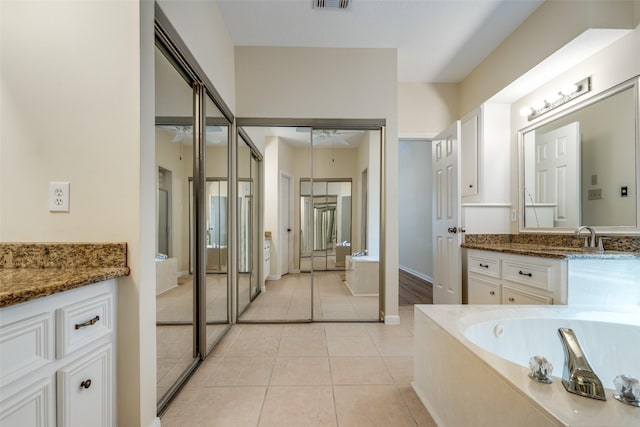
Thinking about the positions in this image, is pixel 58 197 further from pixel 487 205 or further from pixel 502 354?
pixel 487 205

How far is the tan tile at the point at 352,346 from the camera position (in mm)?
2287

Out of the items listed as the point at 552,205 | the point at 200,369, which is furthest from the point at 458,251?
the point at 200,369

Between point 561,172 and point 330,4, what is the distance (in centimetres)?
247

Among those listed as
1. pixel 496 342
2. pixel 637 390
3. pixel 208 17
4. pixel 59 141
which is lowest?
pixel 496 342

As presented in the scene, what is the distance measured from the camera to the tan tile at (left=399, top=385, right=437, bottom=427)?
58.7 inches

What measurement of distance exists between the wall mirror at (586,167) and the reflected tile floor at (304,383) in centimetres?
174

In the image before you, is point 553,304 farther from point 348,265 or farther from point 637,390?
point 348,265

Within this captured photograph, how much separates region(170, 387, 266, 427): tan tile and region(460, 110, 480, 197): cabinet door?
2993mm

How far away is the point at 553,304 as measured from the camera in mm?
1893

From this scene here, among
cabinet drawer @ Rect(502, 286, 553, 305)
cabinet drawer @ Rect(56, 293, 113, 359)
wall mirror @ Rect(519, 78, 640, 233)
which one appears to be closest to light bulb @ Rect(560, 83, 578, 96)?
wall mirror @ Rect(519, 78, 640, 233)

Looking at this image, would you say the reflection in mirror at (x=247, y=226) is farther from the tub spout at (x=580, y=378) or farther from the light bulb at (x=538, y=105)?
the light bulb at (x=538, y=105)

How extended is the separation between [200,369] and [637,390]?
2196 mm

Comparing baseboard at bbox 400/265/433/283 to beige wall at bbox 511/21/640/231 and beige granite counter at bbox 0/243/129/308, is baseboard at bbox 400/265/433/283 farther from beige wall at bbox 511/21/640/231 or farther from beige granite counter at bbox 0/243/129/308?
beige granite counter at bbox 0/243/129/308

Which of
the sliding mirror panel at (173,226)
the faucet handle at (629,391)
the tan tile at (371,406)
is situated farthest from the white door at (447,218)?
the sliding mirror panel at (173,226)
